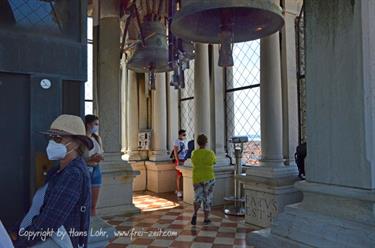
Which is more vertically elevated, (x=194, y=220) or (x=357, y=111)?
(x=357, y=111)

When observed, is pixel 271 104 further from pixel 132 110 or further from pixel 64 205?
pixel 132 110

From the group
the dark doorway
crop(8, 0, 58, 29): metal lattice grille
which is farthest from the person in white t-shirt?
crop(8, 0, 58, 29): metal lattice grille

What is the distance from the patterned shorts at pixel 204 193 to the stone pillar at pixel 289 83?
1296 millimetres

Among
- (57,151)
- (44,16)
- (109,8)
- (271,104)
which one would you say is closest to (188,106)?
(109,8)

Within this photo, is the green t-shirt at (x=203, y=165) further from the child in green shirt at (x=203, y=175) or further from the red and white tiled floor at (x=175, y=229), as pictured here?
the red and white tiled floor at (x=175, y=229)

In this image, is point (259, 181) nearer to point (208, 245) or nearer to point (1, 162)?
point (208, 245)

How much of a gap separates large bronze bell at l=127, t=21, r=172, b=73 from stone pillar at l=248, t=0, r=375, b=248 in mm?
2594

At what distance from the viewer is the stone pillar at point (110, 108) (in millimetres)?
5801

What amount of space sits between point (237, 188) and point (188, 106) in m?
3.26

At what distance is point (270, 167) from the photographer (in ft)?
16.1

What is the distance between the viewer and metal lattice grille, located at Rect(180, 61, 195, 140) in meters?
8.49

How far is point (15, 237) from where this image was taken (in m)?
1.60

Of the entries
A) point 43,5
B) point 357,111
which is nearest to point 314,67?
point 357,111

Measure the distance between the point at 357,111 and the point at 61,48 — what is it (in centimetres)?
176
